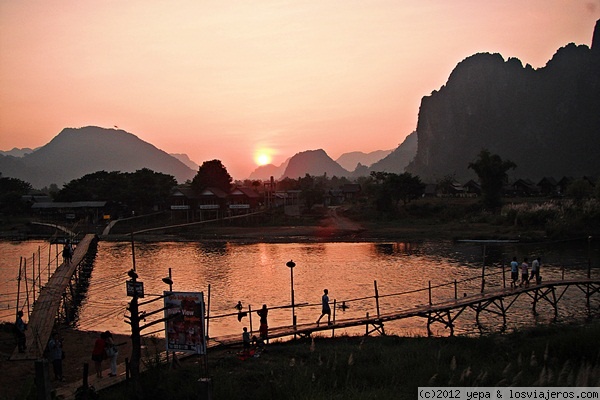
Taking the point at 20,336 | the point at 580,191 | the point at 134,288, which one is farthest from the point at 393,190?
the point at 134,288

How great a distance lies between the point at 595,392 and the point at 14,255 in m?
60.7

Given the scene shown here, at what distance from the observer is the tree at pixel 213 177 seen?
98.8 metres

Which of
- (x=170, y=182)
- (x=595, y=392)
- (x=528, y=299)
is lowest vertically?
(x=528, y=299)

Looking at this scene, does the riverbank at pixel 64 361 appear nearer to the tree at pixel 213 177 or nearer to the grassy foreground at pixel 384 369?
the grassy foreground at pixel 384 369

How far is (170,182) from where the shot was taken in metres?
98.9

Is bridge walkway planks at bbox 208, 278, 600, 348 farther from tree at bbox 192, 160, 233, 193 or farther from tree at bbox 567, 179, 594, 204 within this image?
tree at bbox 192, 160, 233, 193

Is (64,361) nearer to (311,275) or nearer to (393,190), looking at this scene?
(311,275)

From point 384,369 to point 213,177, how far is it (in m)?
87.3

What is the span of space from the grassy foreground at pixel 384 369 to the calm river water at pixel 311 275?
194 inches

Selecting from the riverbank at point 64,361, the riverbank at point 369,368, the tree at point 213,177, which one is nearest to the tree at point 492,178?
the tree at point 213,177

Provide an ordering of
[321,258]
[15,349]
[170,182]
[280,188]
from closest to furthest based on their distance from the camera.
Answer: [15,349] → [321,258] → [170,182] → [280,188]

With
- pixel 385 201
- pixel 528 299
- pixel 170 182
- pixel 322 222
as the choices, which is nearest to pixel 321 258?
pixel 528 299

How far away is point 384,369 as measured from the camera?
15258 mm

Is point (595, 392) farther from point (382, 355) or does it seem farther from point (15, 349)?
point (15, 349)
